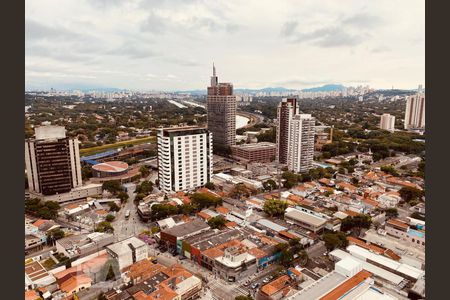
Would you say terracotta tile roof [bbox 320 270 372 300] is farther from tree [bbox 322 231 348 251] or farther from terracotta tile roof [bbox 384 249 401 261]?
terracotta tile roof [bbox 384 249 401 261]

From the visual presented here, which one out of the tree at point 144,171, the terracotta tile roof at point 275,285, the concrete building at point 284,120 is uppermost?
the concrete building at point 284,120

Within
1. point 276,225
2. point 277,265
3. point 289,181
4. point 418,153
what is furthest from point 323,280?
point 418,153

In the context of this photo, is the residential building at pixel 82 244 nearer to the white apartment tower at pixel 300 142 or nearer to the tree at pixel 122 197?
the tree at pixel 122 197

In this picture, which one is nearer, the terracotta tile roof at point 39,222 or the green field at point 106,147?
the terracotta tile roof at point 39,222

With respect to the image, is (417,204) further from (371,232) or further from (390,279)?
(390,279)

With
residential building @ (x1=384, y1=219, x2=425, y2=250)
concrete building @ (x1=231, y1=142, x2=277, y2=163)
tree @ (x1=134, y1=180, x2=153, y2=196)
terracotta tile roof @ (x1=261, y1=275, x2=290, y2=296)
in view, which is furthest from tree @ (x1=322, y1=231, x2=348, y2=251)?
concrete building @ (x1=231, y1=142, x2=277, y2=163)

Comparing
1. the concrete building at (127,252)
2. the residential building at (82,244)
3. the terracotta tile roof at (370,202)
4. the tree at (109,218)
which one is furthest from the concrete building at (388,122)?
the residential building at (82,244)

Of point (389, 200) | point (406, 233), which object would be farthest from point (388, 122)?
point (406, 233)
